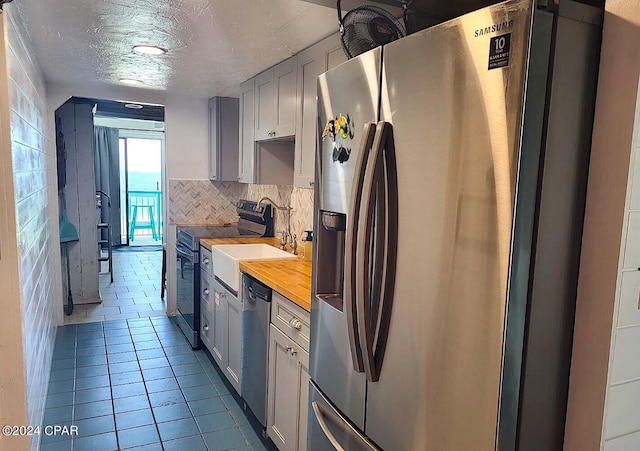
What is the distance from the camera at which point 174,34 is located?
227 centimetres

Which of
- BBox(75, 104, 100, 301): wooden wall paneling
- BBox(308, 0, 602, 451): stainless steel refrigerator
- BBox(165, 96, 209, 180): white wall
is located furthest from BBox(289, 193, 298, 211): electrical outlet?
BBox(75, 104, 100, 301): wooden wall paneling

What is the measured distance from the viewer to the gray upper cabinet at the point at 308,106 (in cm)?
233

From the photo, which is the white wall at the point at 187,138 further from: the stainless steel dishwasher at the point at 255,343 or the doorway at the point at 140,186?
the doorway at the point at 140,186

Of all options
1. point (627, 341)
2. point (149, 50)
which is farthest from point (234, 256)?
point (627, 341)

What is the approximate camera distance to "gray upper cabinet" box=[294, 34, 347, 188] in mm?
2330

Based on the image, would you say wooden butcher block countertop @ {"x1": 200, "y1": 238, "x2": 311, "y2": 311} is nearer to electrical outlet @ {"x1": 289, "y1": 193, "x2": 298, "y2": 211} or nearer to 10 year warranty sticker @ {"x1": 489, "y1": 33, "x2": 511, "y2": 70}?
electrical outlet @ {"x1": 289, "y1": 193, "x2": 298, "y2": 211}

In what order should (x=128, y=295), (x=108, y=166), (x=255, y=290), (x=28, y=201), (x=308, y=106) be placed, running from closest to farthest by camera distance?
(x=28, y=201), (x=255, y=290), (x=308, y=106), (x=128, y=295), (x=108, y=166)

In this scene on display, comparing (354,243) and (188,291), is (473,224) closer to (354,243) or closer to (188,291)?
(354,243)

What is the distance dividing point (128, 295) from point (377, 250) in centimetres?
471

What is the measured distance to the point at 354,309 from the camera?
1.28m

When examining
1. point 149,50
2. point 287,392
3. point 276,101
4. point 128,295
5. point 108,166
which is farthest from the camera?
point 108,166

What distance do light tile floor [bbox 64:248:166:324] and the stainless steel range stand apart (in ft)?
2.53

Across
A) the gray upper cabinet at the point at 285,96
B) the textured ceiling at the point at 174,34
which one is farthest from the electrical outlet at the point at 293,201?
the textured ceiling at the point at 174,34

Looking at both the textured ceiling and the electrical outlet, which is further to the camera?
the electrical outlet
